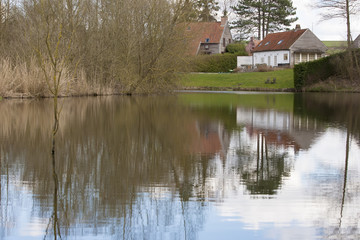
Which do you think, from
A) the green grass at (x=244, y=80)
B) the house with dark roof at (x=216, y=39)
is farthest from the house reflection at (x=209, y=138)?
→ the house with dark roof at (x=216, y=39)

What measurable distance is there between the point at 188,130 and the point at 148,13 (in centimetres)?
2256

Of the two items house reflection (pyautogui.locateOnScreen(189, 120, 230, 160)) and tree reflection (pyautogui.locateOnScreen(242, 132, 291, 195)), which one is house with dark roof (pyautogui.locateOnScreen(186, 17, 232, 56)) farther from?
tree reflection (pyautogui.locateOnScreen(242, 132, 291, 195))

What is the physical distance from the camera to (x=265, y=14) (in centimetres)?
9038

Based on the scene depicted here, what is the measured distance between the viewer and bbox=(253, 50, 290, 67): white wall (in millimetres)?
76562

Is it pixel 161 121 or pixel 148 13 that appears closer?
pixel 161 121

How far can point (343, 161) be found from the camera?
9.15 m

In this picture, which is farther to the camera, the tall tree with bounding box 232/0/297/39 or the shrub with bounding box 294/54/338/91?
the tall tree with bounding box 232/0/297/39

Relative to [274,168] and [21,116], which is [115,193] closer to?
[274,168]

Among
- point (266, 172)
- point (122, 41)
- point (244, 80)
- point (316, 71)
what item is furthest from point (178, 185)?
point (244, 80)

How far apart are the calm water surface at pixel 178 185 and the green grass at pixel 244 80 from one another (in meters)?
42.6

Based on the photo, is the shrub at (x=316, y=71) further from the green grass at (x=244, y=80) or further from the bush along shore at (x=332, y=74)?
the green grass at (x=244, y=80)

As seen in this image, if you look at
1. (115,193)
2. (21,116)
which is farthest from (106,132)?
(115,193)

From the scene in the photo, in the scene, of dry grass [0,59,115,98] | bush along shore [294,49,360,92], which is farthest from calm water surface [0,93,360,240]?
bush along shore [294,49,360,92]

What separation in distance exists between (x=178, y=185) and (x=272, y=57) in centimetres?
7405
